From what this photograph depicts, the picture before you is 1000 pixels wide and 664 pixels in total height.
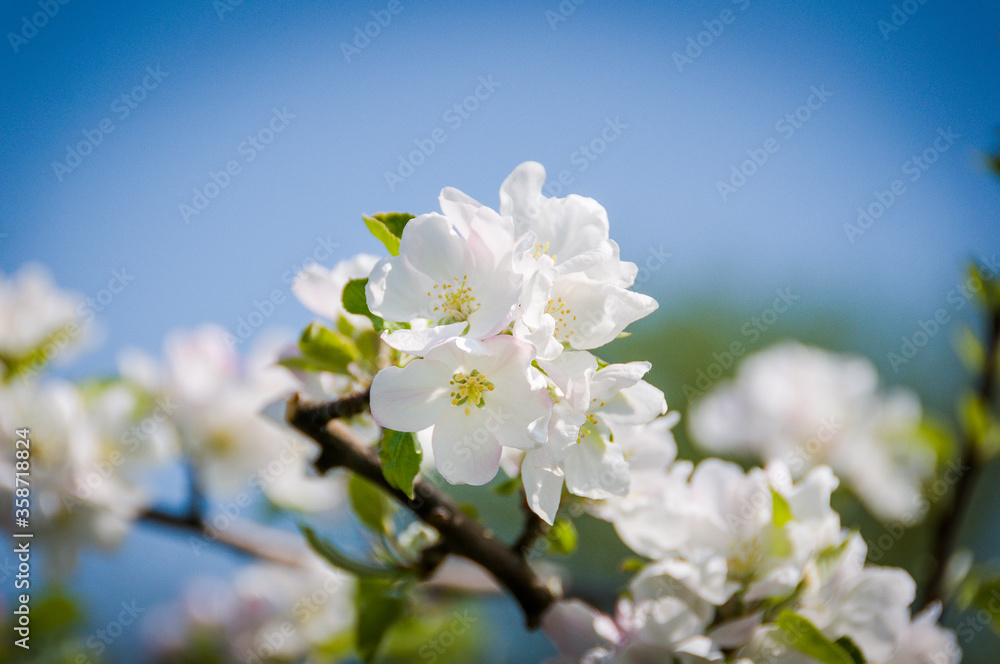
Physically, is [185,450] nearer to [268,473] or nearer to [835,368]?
[268,473]

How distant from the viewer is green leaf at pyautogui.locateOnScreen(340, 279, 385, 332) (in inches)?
38.7

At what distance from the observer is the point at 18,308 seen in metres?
2.15

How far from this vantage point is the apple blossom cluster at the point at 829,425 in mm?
2453

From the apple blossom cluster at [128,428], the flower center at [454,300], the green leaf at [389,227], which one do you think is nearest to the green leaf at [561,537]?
the flower center at [454,300]

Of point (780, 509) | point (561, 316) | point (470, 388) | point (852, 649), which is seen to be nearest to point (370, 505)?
point (470, 388)

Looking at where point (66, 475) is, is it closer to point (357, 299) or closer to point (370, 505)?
point (370, 505)

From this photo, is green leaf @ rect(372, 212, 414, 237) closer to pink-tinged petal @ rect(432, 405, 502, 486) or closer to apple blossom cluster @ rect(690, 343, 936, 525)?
pink-tinged petal @ rect(432, 405, 502, 486)

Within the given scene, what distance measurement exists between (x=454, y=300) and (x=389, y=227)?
146mm

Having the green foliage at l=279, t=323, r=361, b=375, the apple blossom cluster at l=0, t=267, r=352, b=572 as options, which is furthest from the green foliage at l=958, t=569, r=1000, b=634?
the apple blossom cluster at l=0, t=267, r=352, b=572

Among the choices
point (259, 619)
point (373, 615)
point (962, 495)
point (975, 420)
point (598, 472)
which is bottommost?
point (259, 619)

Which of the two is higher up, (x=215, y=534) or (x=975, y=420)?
(x=975, y=420)

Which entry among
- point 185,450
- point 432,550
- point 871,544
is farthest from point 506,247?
point 871,544

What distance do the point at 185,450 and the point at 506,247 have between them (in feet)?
4.76

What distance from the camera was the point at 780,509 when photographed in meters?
1.16
